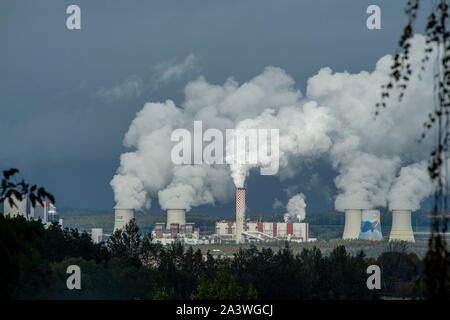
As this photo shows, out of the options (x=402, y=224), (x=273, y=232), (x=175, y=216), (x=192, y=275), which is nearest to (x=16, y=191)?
(x=192, y=275)

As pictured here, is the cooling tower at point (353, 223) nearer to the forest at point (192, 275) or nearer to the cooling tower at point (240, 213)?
the cooling tower at point (240, 213)

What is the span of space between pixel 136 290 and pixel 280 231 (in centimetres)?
10293

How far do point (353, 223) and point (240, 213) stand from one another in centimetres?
2172

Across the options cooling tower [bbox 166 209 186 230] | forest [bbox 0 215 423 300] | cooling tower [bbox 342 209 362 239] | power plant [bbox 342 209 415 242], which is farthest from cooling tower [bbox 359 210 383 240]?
forest [bbox 0 215 423 300]

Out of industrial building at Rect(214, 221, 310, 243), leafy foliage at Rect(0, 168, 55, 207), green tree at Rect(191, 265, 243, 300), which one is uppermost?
leafy foliage at Rect(0, 168, 55, 207)

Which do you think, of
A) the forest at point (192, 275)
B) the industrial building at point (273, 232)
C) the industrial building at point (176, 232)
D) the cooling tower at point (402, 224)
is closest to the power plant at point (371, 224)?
the cooling tower at point (402, 224)

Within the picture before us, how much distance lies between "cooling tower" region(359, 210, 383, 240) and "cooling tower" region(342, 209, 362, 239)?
0.72 meters

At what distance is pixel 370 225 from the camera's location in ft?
410

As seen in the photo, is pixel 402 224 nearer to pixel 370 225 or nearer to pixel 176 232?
pixel 370 225

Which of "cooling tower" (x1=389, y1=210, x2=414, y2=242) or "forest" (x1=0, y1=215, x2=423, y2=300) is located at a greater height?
"cooling tower" (x1=389, y1=210, x2=414, y2=242)

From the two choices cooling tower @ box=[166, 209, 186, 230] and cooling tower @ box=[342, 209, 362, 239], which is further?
cooling tower @ box=[166, 209, 186, 230]

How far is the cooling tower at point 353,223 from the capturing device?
125 m

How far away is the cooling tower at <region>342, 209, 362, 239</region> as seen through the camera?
125 metres

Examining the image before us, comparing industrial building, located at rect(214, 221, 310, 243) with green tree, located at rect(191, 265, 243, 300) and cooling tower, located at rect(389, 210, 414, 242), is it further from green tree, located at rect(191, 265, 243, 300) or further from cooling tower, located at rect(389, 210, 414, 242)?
green tree, located at rect(191, 265, 243, 300)
